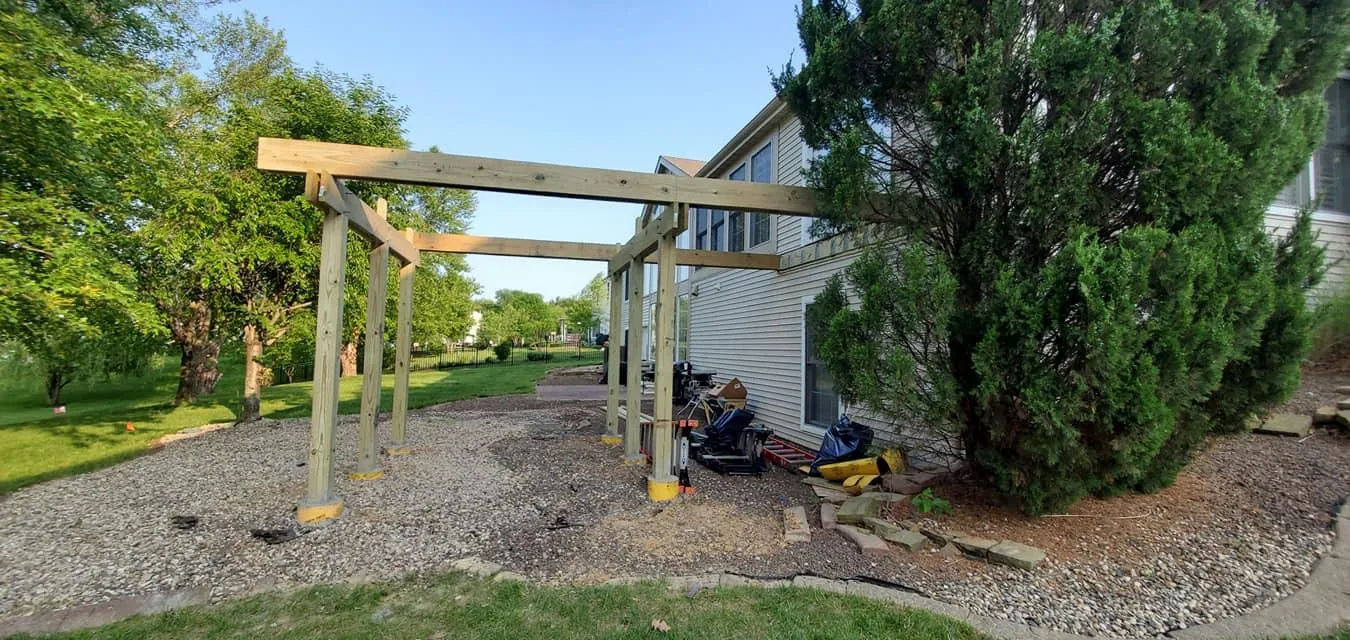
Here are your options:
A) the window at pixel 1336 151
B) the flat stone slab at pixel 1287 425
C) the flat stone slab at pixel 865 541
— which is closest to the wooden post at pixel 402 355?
the flat stone slab at pixel 865 541

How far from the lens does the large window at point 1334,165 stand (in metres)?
5.88

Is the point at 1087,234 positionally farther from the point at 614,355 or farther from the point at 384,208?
the point at 384,208

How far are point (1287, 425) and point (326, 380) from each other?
25.3 ft

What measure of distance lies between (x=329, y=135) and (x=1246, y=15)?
10969 mm

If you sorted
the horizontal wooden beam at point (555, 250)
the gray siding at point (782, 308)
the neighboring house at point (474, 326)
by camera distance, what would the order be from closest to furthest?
the gray siding at point (782, 308) < the horizontal wooden beam at point (555, 250) < the neighboring house at point (474, 326)

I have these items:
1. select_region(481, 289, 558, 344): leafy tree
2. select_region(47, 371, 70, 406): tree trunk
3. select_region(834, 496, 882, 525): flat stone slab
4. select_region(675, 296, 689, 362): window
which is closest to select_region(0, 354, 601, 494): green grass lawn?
select_region(47, 371, 70, 406): tree trunk

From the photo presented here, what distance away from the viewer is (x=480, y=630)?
8.48 ft

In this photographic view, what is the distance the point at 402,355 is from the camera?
21.0 ft

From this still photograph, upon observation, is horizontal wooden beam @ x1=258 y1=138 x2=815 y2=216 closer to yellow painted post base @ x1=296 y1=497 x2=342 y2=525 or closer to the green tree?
the green tree

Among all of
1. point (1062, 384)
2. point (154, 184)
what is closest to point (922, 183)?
point (1062, 384)

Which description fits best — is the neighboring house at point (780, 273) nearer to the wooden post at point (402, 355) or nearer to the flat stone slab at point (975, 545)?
the flat stone slab at point (975, 545)

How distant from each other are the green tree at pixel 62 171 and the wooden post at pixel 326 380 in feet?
7.51

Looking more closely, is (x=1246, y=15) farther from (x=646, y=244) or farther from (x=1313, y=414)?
(x=646, y=244)

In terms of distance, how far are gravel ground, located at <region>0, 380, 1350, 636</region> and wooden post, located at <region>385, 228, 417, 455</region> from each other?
1262 mm
